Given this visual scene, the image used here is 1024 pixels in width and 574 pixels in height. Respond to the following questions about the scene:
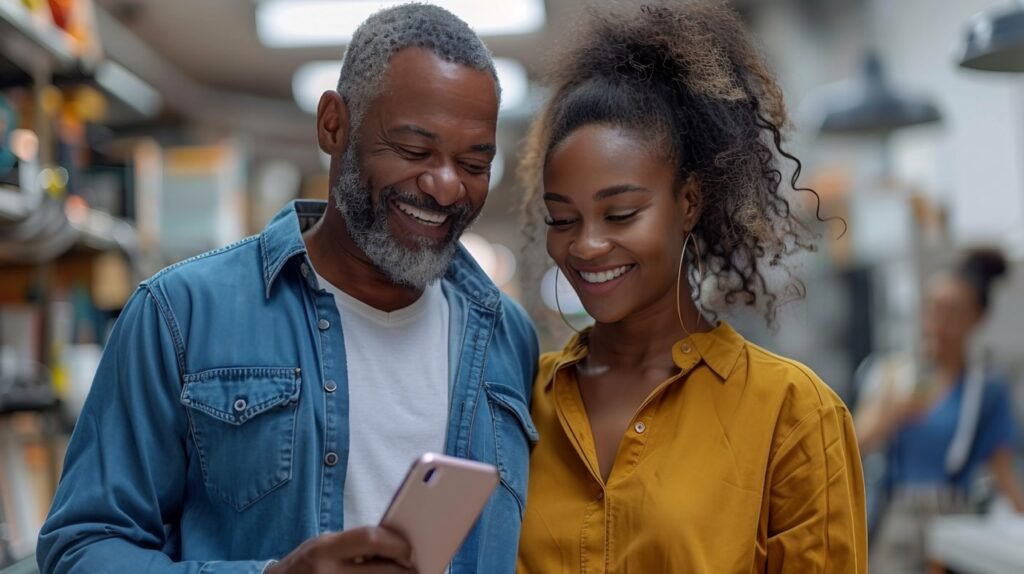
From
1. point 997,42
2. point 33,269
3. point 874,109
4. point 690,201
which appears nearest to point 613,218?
point 690,201

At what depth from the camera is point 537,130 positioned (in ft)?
6.61

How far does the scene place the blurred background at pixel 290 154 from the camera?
2785mm

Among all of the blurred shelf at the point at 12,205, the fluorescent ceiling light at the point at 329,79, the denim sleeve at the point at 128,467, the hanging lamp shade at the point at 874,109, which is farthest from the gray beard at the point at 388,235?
the fluorescent ceiling light at the point at 329,79

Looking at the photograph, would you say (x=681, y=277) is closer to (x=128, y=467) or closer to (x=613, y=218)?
(x=613, y=218)

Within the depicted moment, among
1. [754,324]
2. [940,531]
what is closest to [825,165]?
[754,324]

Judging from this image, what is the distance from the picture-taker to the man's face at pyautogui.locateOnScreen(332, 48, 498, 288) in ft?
5.35

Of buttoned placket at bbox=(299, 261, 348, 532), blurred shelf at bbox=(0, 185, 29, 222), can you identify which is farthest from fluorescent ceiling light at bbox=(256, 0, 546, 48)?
buttoned placket at bbox=(299, 261, 348, 532)

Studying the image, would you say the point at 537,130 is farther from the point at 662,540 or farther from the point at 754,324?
the point at 754,324

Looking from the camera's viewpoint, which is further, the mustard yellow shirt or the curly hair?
the curly hair

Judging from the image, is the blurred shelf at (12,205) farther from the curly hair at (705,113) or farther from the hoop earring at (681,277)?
the hoop earring at (681,277)

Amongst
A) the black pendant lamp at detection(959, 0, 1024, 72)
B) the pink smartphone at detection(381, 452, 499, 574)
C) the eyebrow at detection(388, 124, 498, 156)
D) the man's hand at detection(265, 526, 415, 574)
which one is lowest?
the man's hand at detection(265, 526, 415, 574)

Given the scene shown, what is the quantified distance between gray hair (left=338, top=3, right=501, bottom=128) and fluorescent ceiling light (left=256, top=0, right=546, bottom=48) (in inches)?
148

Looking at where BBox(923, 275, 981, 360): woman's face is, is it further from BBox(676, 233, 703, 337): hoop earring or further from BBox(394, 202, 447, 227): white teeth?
BBox(394, 202, 447, 227): white teeth

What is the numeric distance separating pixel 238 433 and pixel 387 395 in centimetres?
24
